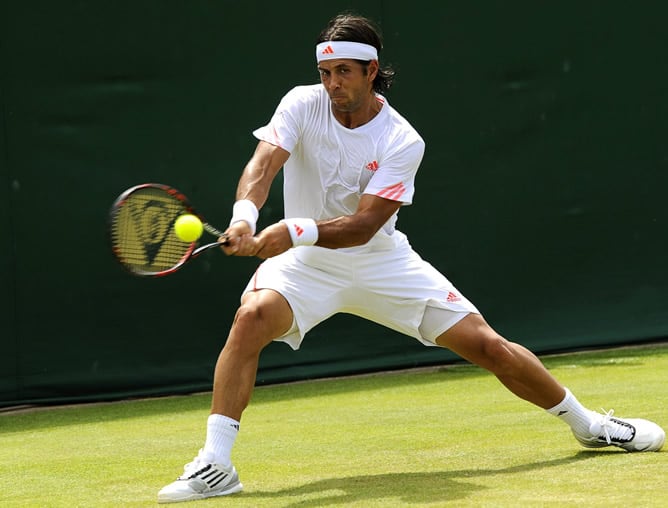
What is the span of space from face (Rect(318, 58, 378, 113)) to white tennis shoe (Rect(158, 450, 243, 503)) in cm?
130

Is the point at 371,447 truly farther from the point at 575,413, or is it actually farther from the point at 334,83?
the point at 334,83

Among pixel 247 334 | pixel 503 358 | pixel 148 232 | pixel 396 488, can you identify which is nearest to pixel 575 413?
pixel 503 358

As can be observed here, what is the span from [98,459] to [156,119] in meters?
2.59

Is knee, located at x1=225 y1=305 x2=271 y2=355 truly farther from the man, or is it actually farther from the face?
the face

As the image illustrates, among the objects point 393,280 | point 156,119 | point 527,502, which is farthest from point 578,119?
point 527,502

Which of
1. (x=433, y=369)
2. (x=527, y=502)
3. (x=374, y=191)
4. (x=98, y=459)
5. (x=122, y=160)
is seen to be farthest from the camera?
(x=433, y=369)

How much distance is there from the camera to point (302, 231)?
4.05 m

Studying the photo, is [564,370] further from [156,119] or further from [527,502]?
[527,502]

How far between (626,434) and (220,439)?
58.7 inches

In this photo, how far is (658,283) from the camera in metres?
8.31

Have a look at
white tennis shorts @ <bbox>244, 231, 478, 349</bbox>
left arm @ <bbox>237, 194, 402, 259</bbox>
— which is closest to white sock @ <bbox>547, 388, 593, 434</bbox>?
white tennis shorts @ <bbox>244, 231, 478, 349</bbox>

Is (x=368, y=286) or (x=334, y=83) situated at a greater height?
(x=334, y=83)

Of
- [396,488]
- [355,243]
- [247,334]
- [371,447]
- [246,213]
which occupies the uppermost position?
[246,213]

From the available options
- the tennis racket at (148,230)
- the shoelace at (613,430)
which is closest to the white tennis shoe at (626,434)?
the shoelace at (613,430)
